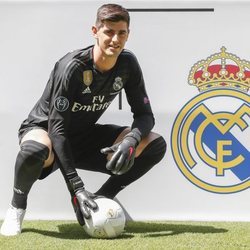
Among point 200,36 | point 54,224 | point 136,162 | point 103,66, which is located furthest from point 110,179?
point 200,36

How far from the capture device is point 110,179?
2.71 meters

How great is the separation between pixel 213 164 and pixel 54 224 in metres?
0.83

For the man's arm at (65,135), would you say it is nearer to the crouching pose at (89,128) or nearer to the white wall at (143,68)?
the crouching pose at (89,128)

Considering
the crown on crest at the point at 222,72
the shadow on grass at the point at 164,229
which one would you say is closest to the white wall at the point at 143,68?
the crown on crest at the point at 222,72

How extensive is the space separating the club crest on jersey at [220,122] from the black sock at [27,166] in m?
0.77

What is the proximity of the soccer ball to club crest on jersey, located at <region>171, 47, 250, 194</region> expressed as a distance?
0.63m

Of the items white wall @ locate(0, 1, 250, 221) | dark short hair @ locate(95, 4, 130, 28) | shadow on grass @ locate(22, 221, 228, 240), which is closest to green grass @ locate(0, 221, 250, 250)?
shadow on grass @ locate(22, 221, 228, 240)

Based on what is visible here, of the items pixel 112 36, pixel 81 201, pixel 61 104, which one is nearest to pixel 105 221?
pixel 81 201

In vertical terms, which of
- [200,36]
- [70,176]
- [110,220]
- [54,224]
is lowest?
[54,224]

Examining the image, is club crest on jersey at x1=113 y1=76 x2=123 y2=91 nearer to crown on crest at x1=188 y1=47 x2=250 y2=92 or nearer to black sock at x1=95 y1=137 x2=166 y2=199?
black sock at x1=95 y1=137 x2=166 y2=199

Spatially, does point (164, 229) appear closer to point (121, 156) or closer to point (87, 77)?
point (121, 156)

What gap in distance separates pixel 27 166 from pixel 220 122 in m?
0.99

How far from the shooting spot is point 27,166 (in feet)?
7.99

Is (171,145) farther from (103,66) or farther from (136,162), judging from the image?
(103,66)
